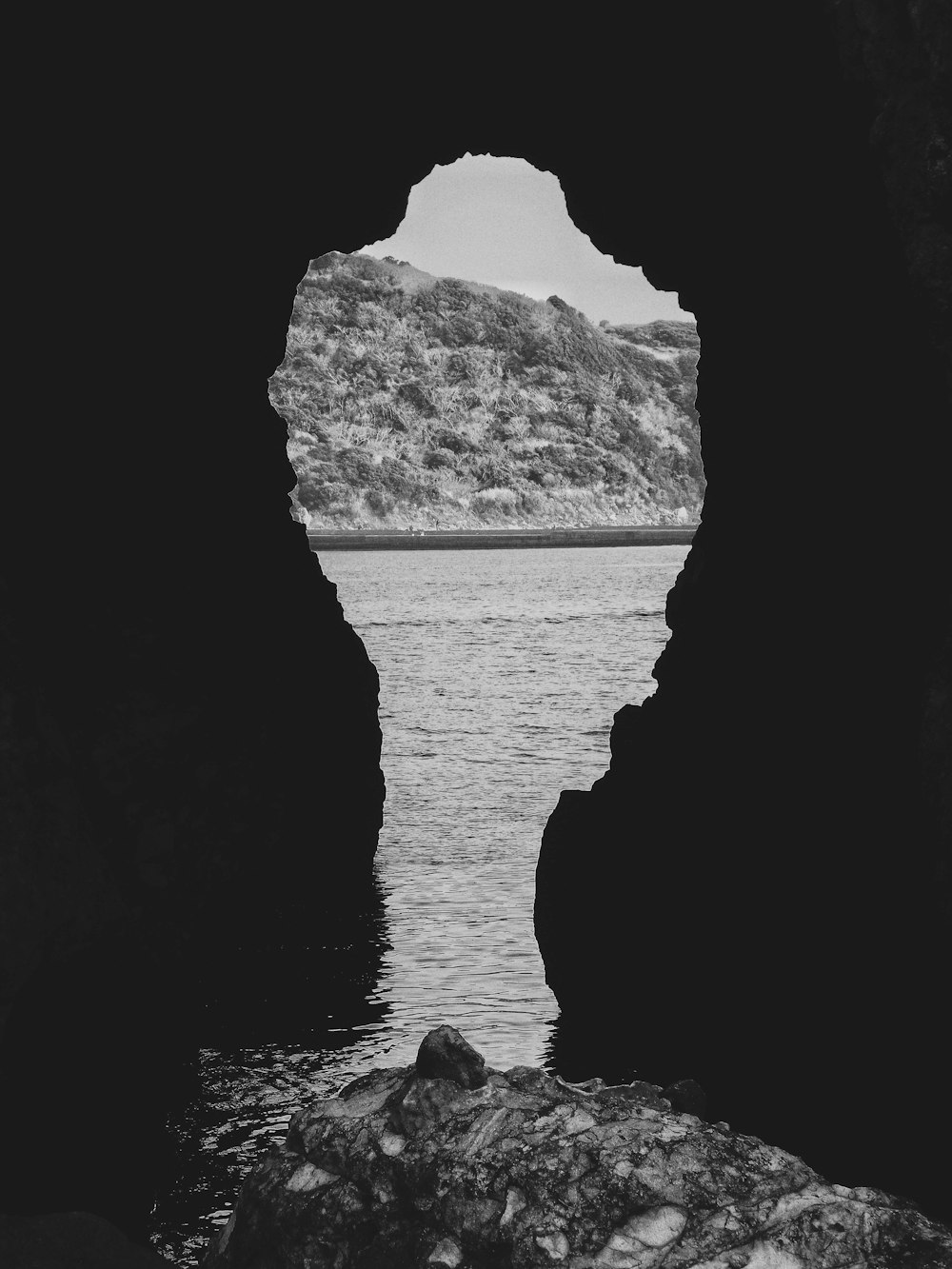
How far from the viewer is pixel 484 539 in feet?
582

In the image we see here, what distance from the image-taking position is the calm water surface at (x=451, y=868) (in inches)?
293

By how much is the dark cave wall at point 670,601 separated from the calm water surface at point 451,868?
45 centimetres

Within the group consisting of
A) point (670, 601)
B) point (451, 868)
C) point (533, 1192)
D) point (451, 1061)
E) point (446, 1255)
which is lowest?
point (451, 868)

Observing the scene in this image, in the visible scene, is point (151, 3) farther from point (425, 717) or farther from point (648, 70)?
point (425, 717)

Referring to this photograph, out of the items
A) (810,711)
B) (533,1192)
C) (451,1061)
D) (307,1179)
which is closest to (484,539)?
(810,711)

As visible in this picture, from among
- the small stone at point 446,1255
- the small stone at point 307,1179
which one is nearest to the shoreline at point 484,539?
the small stone at point 307,1179

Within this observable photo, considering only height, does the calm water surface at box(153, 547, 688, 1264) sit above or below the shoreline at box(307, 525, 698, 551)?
above

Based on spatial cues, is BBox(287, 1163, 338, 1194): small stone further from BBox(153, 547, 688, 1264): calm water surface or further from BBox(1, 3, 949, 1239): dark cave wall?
BBox(1, 3, 949, 1239): dark cave wall

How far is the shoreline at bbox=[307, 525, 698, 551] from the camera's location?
164 m

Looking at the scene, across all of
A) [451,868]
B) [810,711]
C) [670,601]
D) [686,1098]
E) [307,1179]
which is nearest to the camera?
[307,1179]

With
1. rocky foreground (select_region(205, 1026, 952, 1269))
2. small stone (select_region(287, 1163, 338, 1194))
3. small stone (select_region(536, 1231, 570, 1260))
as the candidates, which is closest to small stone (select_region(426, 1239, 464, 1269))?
rocky foreground (select_region(205, 1026, 952, 1269))

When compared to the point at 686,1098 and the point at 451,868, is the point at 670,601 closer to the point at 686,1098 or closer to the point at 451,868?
the point at 451,868

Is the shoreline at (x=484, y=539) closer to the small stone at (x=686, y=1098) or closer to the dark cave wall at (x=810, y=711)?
the dark cave wall at (x=810, y=711)

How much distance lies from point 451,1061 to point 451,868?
338 inches
